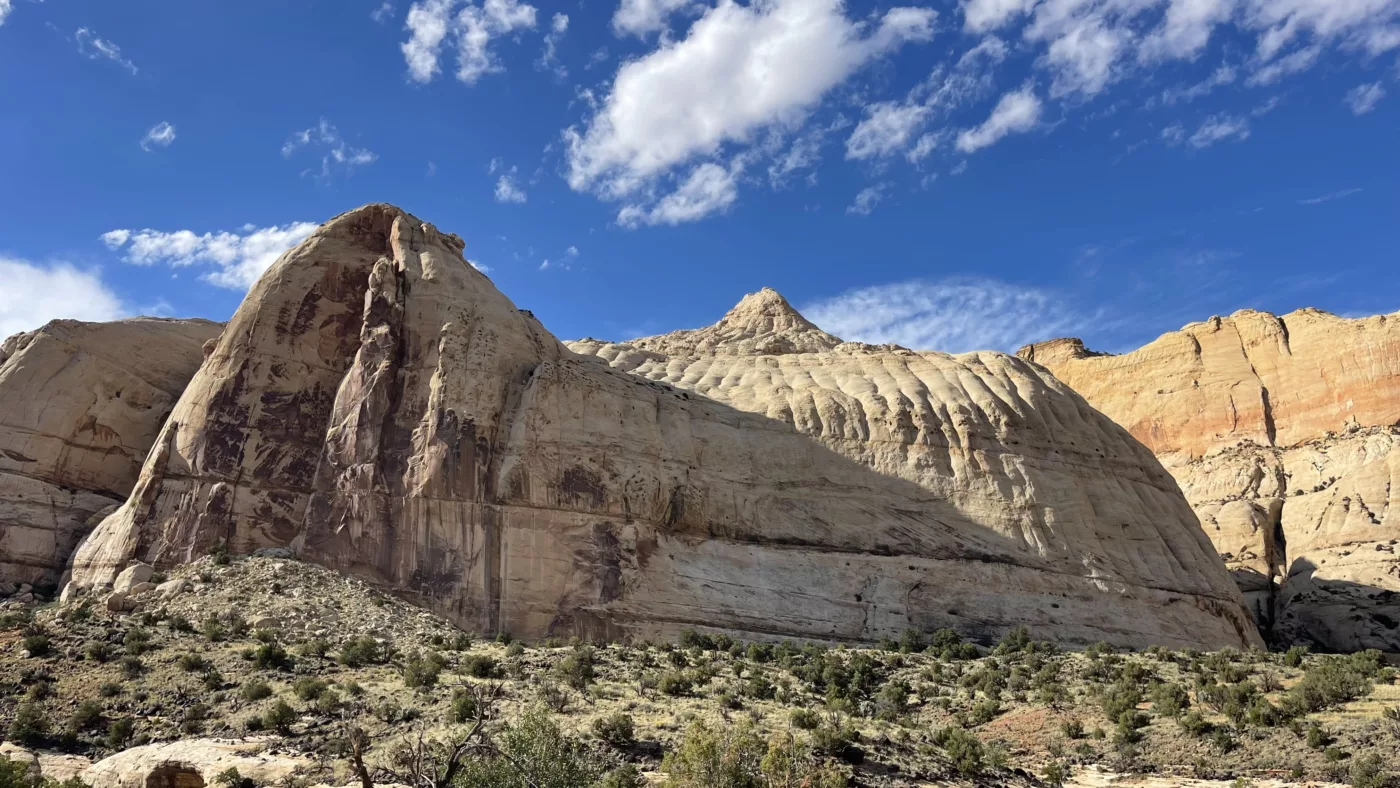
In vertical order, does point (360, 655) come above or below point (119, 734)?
above

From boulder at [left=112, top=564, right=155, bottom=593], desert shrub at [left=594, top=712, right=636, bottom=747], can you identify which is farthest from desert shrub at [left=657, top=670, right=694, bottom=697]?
boulder at [left=112, top=564, right=155, bottom=593]

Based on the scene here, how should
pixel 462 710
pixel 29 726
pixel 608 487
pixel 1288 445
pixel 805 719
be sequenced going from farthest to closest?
1. pixel 1288 445
2. pixel 608 487
3. pixel 805 719
4. pixel 462 710
5. pixel 29 726

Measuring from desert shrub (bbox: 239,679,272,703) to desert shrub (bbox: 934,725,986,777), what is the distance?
15.9 meters

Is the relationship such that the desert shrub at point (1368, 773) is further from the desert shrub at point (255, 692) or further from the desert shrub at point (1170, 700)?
the desert shrub at point (255, 692)

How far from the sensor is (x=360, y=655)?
29359 millimetres

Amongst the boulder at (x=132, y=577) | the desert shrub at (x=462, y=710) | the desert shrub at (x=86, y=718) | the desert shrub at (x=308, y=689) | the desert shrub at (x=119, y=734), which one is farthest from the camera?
the boulder at (x=132, y=577)

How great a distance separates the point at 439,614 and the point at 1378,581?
48.7 meters

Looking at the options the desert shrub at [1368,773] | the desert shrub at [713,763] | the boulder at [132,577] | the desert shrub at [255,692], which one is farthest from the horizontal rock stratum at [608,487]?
the desert shrub at [1368,773]

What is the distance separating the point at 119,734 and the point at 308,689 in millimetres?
3988

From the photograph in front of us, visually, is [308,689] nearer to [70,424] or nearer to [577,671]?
[577,671]


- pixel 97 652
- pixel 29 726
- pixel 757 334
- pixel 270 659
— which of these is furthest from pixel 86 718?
pixel 757 334

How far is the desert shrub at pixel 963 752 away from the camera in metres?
24.1

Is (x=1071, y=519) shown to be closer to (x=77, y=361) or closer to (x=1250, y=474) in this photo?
(x=1250, y=474)

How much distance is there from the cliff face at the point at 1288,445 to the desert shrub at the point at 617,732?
146 feet
